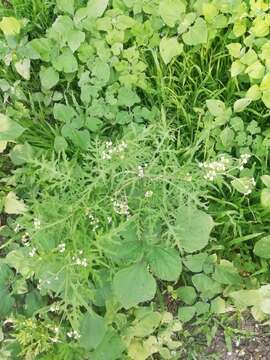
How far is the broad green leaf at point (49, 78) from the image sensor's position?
2.42m

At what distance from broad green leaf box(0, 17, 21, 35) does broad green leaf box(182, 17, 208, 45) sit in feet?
1.87

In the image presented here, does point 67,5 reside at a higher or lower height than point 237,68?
higher

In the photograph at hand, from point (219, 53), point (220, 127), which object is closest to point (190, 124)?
point (220, 127)

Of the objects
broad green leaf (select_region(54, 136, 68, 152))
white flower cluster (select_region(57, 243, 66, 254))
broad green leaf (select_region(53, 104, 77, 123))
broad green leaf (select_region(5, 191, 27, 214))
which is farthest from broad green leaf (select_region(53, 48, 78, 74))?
white flower cluster (select_region(57, 243, 66, 254))

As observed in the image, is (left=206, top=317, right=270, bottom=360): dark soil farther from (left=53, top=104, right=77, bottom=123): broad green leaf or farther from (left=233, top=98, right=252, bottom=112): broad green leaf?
(left=53, top=104, right=77, bottom=123): broad green leaf

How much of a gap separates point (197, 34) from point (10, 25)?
639mm

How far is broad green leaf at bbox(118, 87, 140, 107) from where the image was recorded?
239cm

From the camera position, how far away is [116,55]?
243 centimetres

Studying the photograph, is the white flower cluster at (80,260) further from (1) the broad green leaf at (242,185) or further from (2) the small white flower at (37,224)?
(1) the broad green leaf at (242,185)

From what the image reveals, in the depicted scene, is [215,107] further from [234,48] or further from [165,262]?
[165,262]

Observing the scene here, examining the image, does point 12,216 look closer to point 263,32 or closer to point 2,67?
point 2,67

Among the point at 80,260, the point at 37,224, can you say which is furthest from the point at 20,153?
the point at 80,260

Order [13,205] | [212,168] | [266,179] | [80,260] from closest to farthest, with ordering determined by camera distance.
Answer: [80,260] → [212,168] → [266,179] → [13,205]

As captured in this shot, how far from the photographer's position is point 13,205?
2.38m
